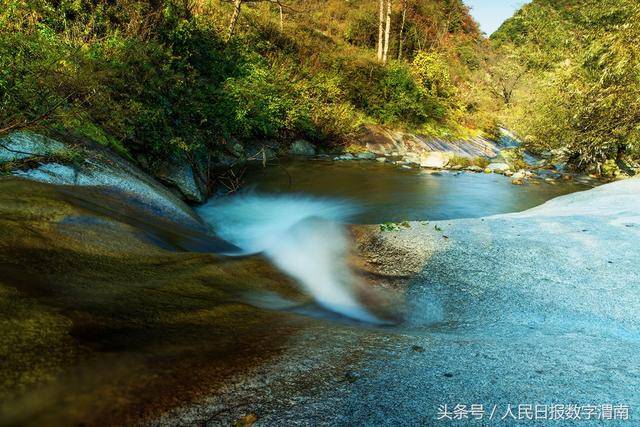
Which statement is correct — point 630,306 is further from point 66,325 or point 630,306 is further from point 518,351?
point 66,325

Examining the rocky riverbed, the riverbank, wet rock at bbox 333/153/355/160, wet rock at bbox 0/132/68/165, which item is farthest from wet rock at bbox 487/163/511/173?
wet rock at bbox 0/132/68/165

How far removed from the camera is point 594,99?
46.0 ft

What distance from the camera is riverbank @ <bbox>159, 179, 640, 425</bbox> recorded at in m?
2.18

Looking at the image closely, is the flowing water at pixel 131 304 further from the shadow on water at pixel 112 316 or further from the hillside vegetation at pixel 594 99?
the hillside vegetation at pixel 594 99

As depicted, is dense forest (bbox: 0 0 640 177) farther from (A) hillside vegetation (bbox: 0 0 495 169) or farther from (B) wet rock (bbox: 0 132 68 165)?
(B) wet rock (bbox: 0 132 68 165)

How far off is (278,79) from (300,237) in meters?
11.3

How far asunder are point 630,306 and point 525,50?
1302 inches

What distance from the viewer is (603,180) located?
15.9 metres

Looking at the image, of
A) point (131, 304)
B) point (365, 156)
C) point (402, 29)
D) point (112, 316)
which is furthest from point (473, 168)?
point (402, 29)

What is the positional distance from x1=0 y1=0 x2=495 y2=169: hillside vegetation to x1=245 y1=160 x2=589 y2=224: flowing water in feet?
7.07

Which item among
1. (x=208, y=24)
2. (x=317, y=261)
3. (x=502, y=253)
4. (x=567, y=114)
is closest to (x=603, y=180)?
(x=567, y=114)

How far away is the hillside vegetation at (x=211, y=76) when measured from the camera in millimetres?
5605

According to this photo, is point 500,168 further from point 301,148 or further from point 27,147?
point 27,147

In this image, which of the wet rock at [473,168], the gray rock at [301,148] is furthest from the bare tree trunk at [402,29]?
the gray rock at [301,148]
